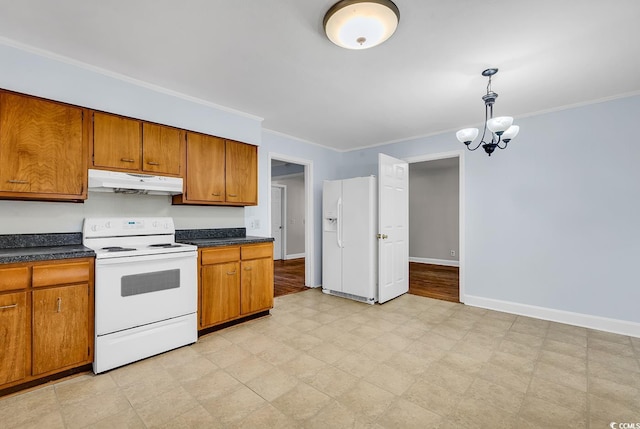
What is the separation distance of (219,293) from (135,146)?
5.30ft

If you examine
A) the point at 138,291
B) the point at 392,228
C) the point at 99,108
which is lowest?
the point at 138,291

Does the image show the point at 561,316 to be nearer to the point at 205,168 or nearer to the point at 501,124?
the point at 501,124

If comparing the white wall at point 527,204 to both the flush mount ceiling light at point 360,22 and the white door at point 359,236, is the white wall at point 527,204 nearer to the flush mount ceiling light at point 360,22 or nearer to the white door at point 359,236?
the white door at point 359,236

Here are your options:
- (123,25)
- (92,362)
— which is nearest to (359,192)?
(123,25)

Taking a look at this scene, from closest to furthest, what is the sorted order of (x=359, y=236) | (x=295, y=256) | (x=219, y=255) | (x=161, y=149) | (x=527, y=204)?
(x=161, y=149) < (x=219, y=255) < (x=527, y=204) < (x=359, y=236) < (x=295, y=256)

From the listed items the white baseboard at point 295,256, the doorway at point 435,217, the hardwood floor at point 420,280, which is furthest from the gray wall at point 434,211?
the white baseboard at point 295,256

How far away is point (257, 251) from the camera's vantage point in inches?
134

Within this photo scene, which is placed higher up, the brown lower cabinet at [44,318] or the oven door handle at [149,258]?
the oven door handle at [149,258]

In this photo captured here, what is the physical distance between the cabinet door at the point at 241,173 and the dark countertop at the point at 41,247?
55.8 inches

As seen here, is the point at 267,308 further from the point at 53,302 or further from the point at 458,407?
the point at 458,407

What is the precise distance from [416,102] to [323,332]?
2.75 metres

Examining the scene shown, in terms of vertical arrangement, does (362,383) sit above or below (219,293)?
below

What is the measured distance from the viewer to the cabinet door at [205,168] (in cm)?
307

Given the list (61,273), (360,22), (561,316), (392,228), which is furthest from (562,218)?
(61,273)
